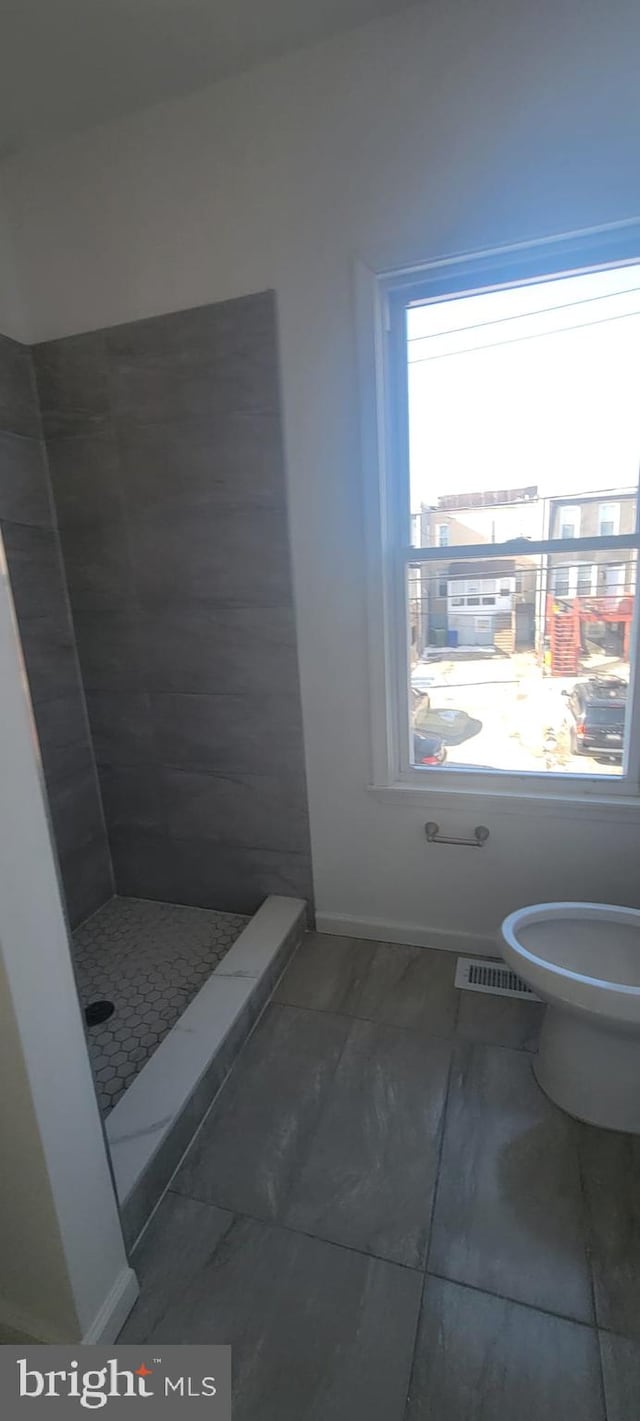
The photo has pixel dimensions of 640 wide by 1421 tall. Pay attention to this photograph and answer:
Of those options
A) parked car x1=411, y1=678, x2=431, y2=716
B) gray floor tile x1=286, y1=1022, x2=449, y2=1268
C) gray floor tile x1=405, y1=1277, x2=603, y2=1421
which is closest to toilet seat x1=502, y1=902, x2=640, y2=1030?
gray floor tile x1=286, y1=1022, x2=449, y2=1268

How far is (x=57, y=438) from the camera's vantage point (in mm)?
2004

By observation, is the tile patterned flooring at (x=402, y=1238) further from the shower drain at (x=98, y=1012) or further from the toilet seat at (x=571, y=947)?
the shower drain at (x=98, y=1012)

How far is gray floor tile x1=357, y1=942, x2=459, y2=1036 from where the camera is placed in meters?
1.69

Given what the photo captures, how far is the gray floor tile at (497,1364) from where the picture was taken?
35.9 inches

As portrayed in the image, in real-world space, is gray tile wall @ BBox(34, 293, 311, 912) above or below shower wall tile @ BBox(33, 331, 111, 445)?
below

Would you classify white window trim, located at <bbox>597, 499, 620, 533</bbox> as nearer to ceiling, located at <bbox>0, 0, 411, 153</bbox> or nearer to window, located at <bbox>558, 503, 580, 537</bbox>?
window, located at <bbox>558, 503, 580, 537</bbox>

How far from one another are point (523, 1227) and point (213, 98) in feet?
9.06

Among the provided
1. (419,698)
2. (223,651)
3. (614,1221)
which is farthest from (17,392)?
(614,1221)

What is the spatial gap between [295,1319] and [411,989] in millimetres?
861

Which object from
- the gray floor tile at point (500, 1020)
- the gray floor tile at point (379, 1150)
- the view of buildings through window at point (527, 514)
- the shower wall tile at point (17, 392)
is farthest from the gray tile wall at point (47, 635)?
the gray floor tile at point (500, 1020)

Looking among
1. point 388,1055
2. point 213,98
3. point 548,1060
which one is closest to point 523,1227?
point 548,1060

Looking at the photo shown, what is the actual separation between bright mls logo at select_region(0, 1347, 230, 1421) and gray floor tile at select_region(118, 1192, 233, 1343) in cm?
6

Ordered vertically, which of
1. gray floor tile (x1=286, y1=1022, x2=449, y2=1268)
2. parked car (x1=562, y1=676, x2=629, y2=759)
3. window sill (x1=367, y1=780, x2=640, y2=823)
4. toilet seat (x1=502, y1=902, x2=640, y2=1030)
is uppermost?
parked car (x1=562, y1=676, x2=629, y2=759)

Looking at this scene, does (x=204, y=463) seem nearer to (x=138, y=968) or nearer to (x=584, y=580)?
(x=584, y=580)
